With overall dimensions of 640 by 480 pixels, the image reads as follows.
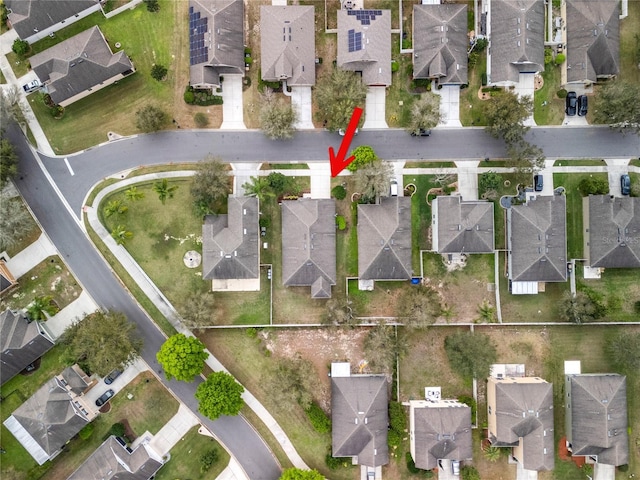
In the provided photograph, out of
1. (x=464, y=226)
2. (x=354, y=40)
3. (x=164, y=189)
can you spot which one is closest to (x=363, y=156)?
(x=354, y=40)

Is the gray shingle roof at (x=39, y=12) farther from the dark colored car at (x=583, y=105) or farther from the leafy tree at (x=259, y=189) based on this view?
the dark colored car at (x=583, y=105)

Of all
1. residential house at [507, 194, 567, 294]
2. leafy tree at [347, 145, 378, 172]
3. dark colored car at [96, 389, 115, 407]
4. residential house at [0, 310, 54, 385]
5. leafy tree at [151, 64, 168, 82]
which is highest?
leafy tree at [151, 64, 168, 82]

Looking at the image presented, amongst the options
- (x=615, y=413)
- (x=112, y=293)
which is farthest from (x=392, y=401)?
(x=112, y=293)

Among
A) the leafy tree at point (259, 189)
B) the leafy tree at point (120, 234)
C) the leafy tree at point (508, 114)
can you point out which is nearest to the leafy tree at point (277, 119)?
the leafy tree at point (259, 189)

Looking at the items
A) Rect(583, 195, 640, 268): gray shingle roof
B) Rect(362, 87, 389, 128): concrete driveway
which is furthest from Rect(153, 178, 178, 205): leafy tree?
Rect(583, 195, 640, 268): gray shingle roof

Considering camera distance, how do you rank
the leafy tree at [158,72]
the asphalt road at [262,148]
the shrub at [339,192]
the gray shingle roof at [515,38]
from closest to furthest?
the gray shingle roof at [515,38] → the leafy tree at [158,72] → the shrub at [339,192] → the asphalt road at [262,148]

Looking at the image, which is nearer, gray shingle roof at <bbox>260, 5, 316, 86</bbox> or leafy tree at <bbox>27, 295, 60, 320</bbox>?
gray shingle roof at <bbox>260, 5, 316, 86</bbox>

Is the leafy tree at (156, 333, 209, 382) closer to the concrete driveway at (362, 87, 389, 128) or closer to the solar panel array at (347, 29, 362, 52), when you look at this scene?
the concrete driveway at (362, 87, 389, 128)
